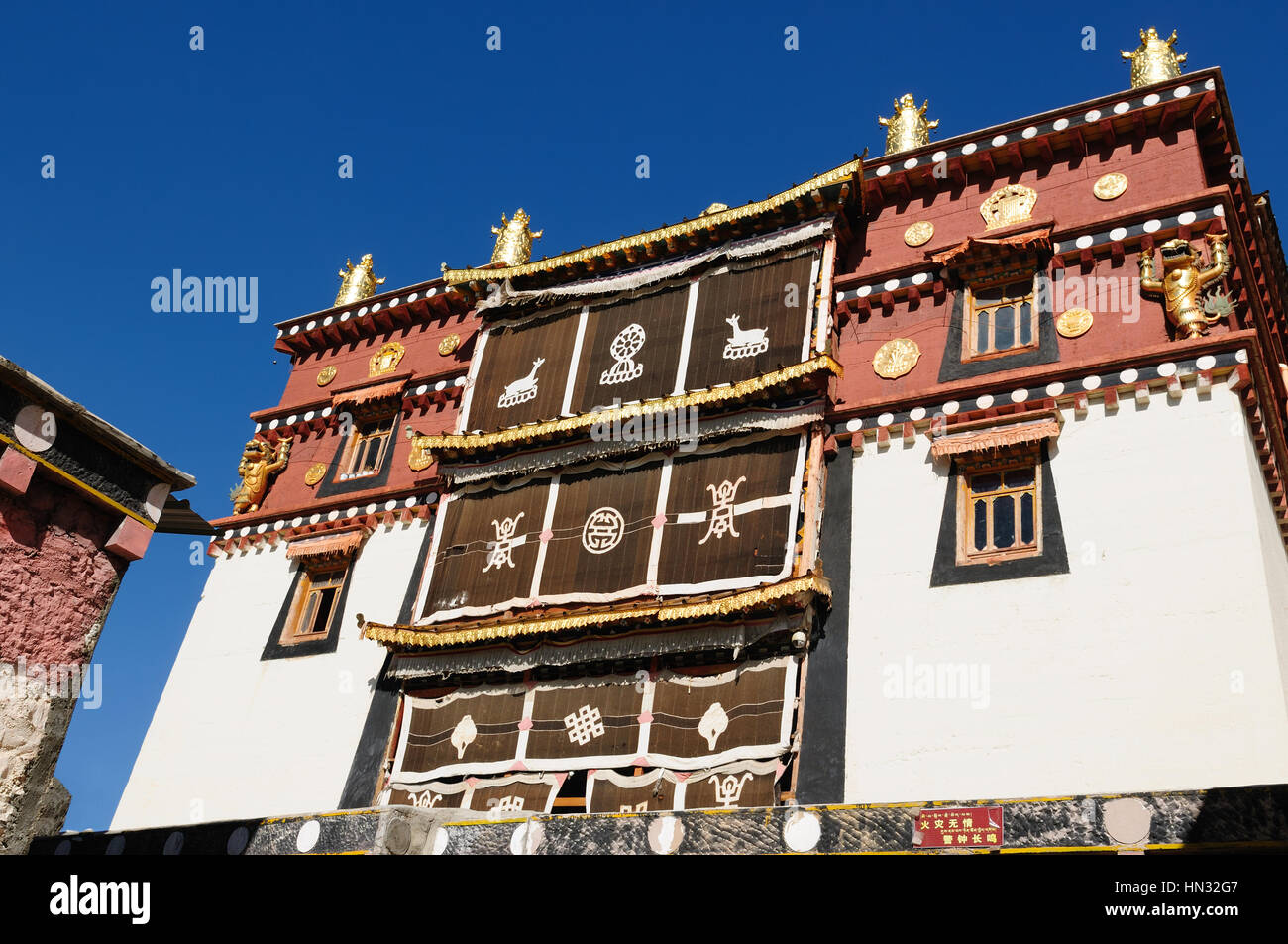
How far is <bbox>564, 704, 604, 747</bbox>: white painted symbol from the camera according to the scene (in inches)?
632

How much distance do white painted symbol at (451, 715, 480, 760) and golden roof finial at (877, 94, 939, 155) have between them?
42.1ft

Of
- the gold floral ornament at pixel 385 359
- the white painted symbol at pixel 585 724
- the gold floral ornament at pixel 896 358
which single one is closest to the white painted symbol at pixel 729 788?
the white painted symbol at pixel 585 724

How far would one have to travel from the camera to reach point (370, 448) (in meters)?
23.3

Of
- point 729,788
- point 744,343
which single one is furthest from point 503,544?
point 729,788

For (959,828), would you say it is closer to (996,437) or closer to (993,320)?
(996,437)

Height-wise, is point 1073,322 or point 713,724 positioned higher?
point 1073,322

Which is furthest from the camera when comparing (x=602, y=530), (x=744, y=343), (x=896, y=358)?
(x=744, y=343)

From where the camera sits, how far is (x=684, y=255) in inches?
802

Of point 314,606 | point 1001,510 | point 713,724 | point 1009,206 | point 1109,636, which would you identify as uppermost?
point 1009,206

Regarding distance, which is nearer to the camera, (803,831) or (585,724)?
(803,831)

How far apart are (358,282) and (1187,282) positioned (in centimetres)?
1867

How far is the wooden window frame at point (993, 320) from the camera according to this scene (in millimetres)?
16703

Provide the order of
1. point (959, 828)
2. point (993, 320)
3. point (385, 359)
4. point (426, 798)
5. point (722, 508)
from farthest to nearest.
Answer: point (385, 359), point (993, 320), point (426, 798), point (722, 508), point (959, 828)

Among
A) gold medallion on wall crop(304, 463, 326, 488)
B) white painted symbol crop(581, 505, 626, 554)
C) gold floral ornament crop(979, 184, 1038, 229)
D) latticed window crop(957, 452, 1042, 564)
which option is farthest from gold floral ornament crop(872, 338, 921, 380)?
gold medallion on wall crop(304, 463, 326, 488)
